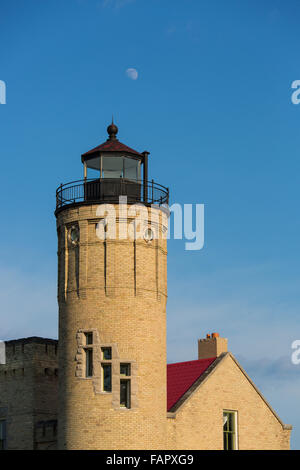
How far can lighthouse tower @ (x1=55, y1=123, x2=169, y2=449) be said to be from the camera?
138 feet

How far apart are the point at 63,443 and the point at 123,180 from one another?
13.4m

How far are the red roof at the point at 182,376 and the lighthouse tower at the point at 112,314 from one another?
14.6ft

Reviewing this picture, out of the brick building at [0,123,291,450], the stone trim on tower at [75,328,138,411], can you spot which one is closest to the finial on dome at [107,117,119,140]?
the brick building at [0,123,291,450]

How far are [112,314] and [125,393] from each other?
12.6 feet

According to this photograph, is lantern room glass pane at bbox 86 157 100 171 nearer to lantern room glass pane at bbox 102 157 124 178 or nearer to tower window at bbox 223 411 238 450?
lantern room glass pane at bbox 102 157 124 178

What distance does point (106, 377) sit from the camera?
4288cm

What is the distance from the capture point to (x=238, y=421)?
49125 mm

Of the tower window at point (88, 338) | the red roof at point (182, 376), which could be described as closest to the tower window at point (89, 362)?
the tower window at point (88, 338)

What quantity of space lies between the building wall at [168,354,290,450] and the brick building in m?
0.08

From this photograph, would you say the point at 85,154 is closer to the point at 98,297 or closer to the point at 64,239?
the point at 64,239

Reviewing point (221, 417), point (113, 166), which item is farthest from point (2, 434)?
point (113, 166)

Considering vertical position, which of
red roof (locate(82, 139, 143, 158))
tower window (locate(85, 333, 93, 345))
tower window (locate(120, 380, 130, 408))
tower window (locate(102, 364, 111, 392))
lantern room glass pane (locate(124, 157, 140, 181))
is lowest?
tower window (locate(120, 380, 130, 408))

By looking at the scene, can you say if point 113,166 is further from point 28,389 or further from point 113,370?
point 28,389
